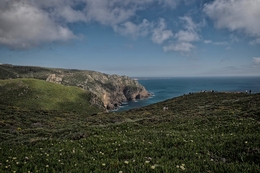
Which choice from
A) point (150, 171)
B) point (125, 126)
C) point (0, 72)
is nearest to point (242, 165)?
point (150, 171)

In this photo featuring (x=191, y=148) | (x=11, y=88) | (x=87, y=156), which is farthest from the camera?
(x=11, y=88)

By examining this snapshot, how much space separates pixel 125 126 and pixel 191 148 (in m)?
12.3

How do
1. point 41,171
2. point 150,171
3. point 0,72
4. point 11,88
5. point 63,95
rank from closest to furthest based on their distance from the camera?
point 150,171
point 41,171
point 11,88
point 63,95
point 0,72

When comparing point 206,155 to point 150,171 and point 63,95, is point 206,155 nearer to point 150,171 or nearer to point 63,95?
point 150,171

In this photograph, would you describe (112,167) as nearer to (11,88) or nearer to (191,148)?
(191,148)

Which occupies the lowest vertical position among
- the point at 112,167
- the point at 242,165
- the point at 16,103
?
the point at 16,103

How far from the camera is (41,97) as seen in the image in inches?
3819

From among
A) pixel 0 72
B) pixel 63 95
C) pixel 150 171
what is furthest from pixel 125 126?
pixel 0 72

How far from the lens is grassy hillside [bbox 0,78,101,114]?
89375mm

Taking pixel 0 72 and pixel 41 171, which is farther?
pixel 0 72

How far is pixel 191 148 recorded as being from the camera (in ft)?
33.9

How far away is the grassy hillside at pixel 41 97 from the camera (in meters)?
89.4

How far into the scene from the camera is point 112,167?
748cm

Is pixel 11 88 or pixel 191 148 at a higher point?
pixel 191 148
